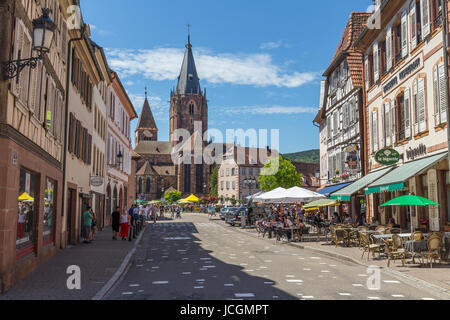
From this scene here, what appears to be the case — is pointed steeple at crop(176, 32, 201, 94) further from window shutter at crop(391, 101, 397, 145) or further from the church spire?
window shutter at crop(391, 101, 397, 145)

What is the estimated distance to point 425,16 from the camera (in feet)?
55.3

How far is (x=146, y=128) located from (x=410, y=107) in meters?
128

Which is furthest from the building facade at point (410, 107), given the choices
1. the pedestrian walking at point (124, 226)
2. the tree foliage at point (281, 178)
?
the tree foliage at point (281, 178)

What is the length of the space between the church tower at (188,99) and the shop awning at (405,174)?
111 metres

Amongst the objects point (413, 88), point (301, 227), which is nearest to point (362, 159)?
point (301, 227)

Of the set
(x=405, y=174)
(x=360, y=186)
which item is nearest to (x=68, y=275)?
(x=405, y=174)

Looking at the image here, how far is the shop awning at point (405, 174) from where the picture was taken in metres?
15.1

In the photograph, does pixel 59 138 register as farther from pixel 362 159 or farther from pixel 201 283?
pixel 362 159

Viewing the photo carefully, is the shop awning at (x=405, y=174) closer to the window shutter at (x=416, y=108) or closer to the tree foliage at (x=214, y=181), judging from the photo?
the window shutter at (x=416, y=108)

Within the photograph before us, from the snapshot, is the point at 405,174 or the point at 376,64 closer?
the point at 405,174

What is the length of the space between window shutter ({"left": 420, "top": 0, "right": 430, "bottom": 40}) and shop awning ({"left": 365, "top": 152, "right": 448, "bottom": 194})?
4630 mm

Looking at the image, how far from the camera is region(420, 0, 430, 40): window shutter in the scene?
1656cm

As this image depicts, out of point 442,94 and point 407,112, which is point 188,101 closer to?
point 407,112
